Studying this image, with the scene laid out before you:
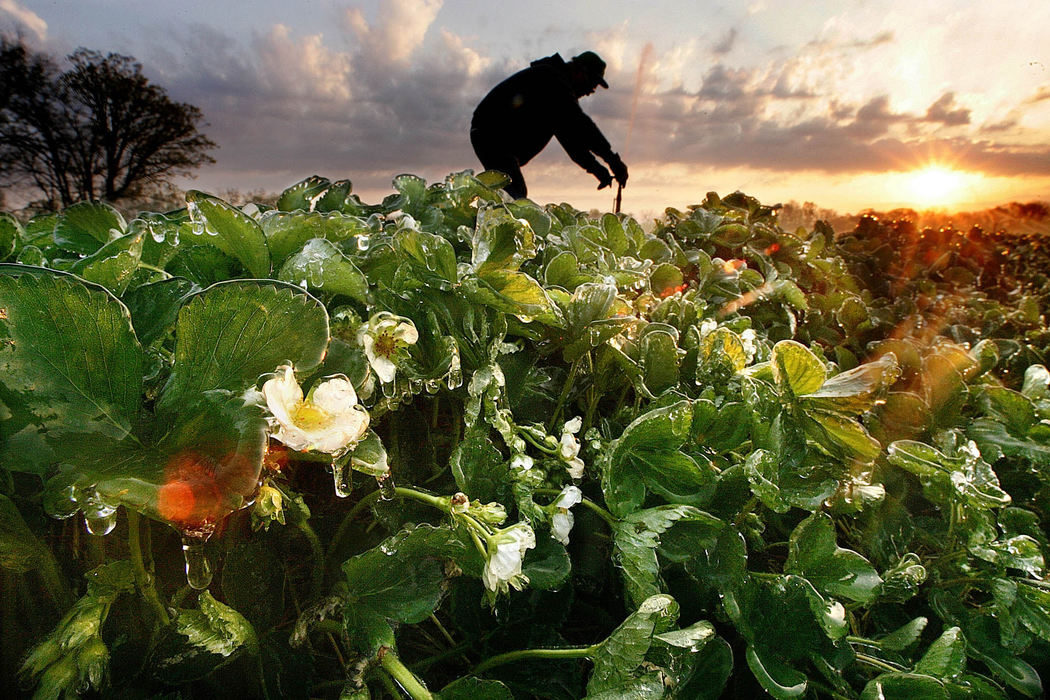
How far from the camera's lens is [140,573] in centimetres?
47

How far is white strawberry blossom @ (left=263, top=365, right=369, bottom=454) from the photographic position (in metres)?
0.42

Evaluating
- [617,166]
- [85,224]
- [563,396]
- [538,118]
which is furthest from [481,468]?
[538,118]

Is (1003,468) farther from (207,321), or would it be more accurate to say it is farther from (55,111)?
(55,111)

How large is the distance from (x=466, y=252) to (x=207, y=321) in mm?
654

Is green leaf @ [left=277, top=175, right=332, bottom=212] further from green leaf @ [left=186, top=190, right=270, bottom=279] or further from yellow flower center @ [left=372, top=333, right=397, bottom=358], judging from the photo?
yellow flower center @ [left=372, top=333, right=397, bottom=358]

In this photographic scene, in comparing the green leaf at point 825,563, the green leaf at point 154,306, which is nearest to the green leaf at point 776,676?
the green leaf at point 825,563

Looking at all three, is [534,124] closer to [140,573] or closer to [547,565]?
[547,565]

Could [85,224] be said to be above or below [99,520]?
above

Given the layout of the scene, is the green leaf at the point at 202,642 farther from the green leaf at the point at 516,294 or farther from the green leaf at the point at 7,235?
the green leaf at the point at 7,235

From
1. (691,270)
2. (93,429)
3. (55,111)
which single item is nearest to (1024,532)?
(691,270)

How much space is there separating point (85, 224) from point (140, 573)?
43 cm

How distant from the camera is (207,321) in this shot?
0.44 m

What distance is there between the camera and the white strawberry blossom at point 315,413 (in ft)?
1.37

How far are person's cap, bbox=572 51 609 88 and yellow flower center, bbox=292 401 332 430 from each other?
9.44m
